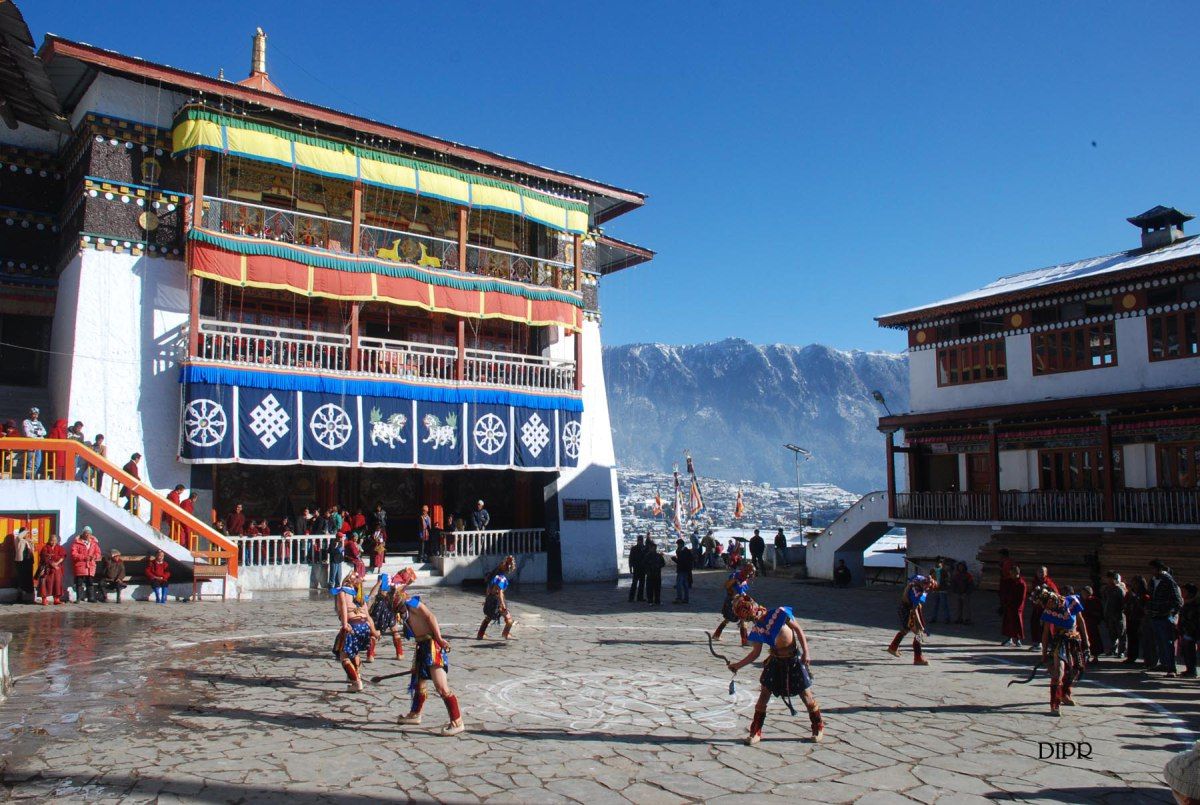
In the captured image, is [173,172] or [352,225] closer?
[173,172]

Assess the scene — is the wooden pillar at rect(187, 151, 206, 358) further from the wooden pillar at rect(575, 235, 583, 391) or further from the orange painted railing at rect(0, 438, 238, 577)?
the wooden pillar at rect(575, 235, 583, 391)

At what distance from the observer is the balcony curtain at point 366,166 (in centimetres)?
2116

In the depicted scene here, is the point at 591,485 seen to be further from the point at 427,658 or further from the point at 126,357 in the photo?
the point at 427,658

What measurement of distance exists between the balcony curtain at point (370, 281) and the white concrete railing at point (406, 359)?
4.06 feet

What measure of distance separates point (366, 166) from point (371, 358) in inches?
199

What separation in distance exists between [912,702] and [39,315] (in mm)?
22736

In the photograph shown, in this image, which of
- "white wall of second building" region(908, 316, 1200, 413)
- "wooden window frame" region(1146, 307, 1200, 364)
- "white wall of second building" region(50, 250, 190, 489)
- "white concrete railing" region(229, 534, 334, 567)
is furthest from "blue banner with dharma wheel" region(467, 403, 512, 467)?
"wooden window frame" region(1146, 307, 1200, 364)

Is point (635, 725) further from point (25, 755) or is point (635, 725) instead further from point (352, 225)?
point (352, 225)

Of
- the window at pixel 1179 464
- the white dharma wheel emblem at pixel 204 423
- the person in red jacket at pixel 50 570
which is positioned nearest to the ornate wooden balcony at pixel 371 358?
the white dharma wheel emblem at pixel 204 423

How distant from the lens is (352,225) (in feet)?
78.8

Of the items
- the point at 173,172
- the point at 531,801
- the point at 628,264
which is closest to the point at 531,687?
the point at 531,801

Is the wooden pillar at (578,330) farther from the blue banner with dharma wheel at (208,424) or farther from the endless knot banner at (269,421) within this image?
the blue banner with dharma wheel at (208,424)

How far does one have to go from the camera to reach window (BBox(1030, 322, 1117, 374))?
2472 cm

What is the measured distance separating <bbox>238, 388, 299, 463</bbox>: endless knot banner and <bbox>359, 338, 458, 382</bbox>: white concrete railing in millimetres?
2405
